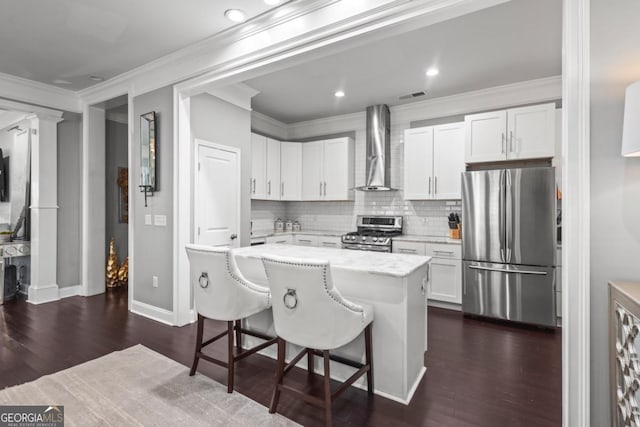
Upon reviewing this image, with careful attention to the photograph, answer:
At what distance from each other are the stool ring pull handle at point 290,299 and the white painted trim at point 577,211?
54.3 inches

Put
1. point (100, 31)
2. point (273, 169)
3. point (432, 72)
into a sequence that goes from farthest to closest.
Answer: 1. point (273, 169)
2. point (432, 72)
3. point (100, 31)

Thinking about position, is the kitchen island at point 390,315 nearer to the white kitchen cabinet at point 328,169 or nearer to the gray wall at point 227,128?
the gray wall at point 227,128

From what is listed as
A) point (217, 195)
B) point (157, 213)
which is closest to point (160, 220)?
point (157, 213)

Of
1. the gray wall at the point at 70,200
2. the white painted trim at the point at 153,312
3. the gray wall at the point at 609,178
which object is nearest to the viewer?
the gray wall at the point at 609,178

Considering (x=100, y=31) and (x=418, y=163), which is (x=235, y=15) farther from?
(x=418, y=163)

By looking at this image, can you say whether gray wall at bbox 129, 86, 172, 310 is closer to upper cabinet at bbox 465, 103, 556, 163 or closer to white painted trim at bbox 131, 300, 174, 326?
white painted trim at bbox 131, 300, 174, 326

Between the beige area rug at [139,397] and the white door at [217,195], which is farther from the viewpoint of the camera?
the white door at [217,195]

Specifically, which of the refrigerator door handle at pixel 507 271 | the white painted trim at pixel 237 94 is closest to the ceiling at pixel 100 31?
A: the white painted trim at pixel 237 94

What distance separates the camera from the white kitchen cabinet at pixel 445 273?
4078mm

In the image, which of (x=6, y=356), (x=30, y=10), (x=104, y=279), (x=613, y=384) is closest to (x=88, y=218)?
(x=104, y=279)

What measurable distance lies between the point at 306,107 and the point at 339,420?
4.33 m

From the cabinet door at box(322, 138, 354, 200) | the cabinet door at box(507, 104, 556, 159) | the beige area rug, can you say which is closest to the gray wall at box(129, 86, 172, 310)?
the beige area rug

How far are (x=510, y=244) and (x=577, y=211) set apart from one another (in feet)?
7.48

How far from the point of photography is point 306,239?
17.5 feet
